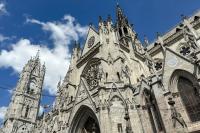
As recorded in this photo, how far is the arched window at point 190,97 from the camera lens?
12.1m

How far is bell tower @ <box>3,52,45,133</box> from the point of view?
35.4 metres

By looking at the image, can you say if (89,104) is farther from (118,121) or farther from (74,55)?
(74,55)

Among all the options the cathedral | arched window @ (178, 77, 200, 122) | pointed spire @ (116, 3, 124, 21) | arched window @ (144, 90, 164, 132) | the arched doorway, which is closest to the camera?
arched window @ (178, 77, 200, 122)

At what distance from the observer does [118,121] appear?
1414 cm

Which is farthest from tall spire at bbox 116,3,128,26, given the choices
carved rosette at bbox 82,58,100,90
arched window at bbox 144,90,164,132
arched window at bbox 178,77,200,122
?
arched window at bbox 178,77,200,122

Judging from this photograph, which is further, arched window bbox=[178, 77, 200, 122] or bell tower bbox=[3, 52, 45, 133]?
bell tower bbox=[3, 52, 45, 133]

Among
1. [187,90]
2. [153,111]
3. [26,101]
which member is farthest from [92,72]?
[26,101]

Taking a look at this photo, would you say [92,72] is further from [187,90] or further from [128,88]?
[187,90]

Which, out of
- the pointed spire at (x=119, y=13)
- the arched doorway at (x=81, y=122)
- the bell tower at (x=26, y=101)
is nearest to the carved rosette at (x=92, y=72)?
the arched doorway at (x=81, y=122)

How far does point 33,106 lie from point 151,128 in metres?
31.6

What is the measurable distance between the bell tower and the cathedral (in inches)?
566

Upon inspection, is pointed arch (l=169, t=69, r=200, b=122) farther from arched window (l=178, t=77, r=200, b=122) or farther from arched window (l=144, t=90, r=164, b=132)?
arched window (l=144, t=90, r=164, b=132)

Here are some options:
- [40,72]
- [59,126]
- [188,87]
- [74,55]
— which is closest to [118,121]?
[188,87]

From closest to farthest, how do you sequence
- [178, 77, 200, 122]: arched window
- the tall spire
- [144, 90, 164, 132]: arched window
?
[178, 77, 200, 122]: arched window → [144, 90, 164, 132]: arched window → the tall spire
